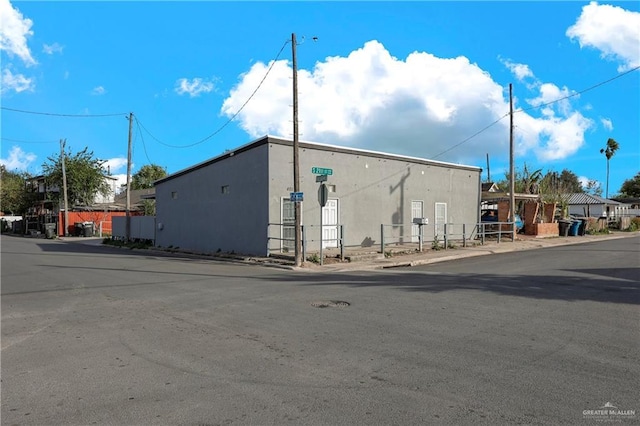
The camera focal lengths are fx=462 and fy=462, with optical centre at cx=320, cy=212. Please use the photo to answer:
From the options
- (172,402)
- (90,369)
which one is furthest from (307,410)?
(90,369)

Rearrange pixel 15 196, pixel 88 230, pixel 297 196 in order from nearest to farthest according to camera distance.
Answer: pixel 297 196
pixel 88 230
pixel 15 196

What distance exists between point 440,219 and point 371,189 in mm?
5615

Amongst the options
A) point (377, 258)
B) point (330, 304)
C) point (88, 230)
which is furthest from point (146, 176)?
point (330, 304)

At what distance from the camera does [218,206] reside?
22.5 meters

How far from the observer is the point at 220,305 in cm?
866

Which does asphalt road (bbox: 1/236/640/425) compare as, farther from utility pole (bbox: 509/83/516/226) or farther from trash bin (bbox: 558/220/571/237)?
trash bin (bbox: 558/220/571/237)

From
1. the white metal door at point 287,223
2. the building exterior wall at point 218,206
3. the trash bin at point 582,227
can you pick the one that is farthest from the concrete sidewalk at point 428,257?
the trash bin at point 582,227

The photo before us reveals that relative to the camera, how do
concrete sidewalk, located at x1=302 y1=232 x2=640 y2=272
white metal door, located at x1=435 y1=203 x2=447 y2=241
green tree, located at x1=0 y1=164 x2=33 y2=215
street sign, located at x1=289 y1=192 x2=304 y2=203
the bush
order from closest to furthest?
concrete sidewalk, located at x1=302 y1=232 x2=640 y2=272, street sign, located at x1=289 y1=192 x2=304 y2=203, white metal door, located at x1=435 y1=203 x2=447 y2=241, the bush, green tree, located at x1=0 y1=164 x2=33 y2=215

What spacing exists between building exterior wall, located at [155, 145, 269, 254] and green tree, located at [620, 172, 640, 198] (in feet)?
300

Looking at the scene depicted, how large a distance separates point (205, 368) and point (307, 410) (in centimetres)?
160

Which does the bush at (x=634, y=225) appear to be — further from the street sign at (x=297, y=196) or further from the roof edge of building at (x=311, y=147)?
the street sign at (x=297, y=196)

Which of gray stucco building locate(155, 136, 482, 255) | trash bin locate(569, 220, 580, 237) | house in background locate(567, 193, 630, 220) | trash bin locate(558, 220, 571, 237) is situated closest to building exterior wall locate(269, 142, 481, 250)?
gray stucco building locate(155, 136, 482, 255)

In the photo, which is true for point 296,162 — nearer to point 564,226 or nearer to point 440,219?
point 440,219

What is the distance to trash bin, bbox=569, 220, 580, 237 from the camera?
103 ft
